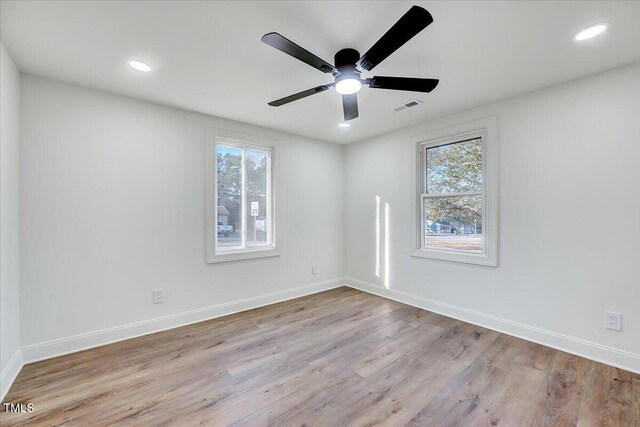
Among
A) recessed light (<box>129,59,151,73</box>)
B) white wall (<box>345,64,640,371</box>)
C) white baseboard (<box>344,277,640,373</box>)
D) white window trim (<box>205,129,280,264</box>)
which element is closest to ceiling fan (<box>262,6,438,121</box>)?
recessed light (<box>129,59,151,73</box>)

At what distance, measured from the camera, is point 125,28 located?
5.78 ft

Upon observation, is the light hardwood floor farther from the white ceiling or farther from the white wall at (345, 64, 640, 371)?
the white ceiling

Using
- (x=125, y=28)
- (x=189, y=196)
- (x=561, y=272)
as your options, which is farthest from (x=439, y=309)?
(x=125, y=28)

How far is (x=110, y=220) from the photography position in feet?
8.73

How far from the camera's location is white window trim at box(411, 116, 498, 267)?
2943 mm

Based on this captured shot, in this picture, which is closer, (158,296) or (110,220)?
(110,220)

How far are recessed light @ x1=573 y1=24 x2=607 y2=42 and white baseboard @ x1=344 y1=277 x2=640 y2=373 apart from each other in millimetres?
2418

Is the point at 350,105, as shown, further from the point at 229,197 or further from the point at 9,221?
the point at 9,221

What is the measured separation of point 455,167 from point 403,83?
73.9 inches

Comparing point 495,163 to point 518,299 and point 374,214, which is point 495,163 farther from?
point 374,214

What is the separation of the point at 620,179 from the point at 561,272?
0.90 meters

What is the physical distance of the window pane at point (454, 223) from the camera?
3.19m

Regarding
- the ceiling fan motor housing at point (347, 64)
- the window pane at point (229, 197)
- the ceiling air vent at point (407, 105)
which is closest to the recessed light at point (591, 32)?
the ceiling air vent at point (407, 105)

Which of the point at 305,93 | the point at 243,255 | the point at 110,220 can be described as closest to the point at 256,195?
the point at 243,255
